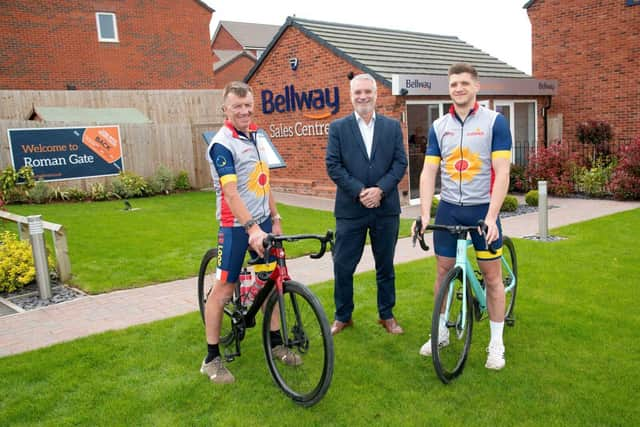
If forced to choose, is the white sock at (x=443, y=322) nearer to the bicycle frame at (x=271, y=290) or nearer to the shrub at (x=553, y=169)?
the bicycle frame at (x=271, y=290)

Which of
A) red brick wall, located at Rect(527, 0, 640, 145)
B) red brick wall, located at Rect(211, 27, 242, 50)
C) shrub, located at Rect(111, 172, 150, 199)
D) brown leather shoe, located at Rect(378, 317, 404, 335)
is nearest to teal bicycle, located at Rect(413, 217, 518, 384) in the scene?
brown leather shoe, located at Rect(378, 317, 404, 335)

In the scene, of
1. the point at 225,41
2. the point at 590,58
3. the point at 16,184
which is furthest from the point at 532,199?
the point at 225,41

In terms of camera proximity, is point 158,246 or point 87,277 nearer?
point 87,277

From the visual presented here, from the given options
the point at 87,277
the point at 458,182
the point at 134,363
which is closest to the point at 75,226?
the point at 87,277

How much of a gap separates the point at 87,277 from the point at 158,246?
174 centimetres

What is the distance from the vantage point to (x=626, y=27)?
16.1 meters

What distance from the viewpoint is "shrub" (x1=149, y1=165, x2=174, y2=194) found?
51.1ft

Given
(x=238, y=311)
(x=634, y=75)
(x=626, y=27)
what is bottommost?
(x=238, y=311)

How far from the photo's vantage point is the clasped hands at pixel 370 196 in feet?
14.1

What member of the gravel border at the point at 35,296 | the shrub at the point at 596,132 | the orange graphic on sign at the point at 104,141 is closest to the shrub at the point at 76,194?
the orange graphic on sign at the point at 104,141

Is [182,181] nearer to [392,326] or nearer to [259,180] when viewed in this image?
[392,326]

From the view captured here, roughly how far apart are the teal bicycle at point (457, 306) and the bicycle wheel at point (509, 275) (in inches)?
22.0

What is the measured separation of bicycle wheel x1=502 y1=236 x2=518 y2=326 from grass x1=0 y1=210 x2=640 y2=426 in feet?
0.38

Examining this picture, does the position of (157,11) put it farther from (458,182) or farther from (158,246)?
(458,182)
